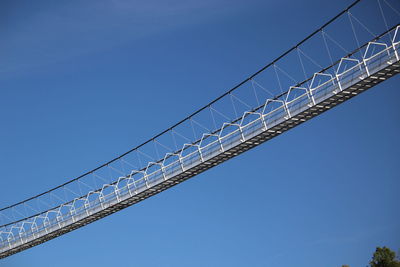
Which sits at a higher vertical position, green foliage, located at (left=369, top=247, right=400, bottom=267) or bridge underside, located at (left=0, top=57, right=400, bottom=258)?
bridge underside, located at (left=0, top=57, right=400, bottom=258)

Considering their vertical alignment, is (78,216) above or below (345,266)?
above

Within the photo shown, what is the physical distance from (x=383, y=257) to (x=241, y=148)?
137 ft

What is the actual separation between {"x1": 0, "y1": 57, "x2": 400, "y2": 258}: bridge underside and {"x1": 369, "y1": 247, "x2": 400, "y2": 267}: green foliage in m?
39.3

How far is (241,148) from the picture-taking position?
62031 mm

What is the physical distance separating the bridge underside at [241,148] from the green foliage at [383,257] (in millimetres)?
39251

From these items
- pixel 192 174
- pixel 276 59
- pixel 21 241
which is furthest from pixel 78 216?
pixel 276 59

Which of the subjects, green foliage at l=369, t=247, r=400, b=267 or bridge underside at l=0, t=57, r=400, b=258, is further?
green foliage at l=369, t=247, r=400, b=267

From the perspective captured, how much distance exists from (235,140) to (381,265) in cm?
4232

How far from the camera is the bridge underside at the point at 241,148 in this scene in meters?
52.2

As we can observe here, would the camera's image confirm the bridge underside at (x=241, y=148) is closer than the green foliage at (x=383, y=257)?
Yes

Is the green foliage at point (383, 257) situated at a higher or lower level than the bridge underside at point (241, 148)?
lower

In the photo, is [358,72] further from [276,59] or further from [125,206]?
[125,206]

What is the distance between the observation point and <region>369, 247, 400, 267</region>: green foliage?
92875 millimetres

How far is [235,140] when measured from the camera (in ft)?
202
